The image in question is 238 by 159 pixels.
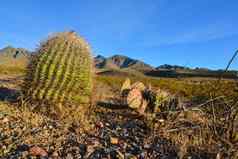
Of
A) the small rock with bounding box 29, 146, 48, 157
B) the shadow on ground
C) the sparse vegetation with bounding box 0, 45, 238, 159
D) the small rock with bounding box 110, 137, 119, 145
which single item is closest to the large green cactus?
the sparse vegetation with bounding box 0, 45, 238, 159

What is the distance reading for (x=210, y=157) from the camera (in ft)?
14.8

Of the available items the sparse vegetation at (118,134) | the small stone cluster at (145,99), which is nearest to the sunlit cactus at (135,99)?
the small stone cluster at (145,99)

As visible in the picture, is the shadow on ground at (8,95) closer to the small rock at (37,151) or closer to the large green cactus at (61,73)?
the large green cactus at (61,73)

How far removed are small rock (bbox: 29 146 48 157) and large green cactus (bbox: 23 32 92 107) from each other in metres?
2.06

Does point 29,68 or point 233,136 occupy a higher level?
point 29,68

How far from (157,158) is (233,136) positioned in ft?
3.61

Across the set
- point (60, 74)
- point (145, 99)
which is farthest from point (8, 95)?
point (145, 99)

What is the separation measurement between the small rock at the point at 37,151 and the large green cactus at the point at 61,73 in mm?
2061

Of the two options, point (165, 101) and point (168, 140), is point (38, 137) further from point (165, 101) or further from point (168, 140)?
point (165, 101)

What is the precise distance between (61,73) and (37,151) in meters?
2.42

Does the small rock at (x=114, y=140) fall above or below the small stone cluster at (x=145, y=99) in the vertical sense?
below

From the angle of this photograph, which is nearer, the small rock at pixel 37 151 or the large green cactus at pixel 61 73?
the small rock at pixel 37 151

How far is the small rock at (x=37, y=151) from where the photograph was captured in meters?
4.46

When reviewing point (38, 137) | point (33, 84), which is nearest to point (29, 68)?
point (33, 84)
